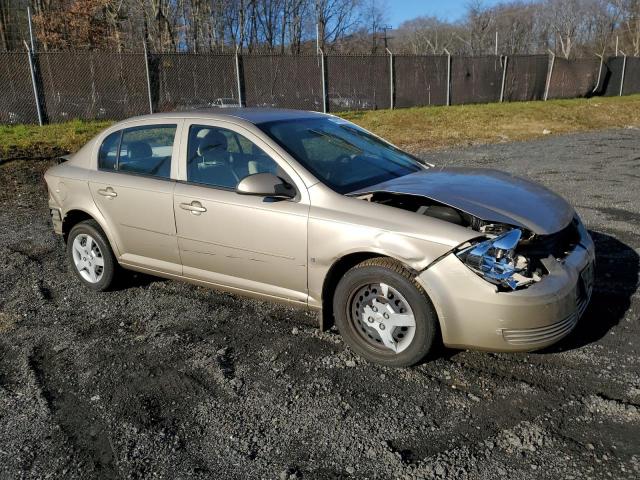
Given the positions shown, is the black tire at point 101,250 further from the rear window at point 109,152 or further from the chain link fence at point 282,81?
the chain link fence at point 282,81

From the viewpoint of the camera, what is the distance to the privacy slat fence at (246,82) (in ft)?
47.2

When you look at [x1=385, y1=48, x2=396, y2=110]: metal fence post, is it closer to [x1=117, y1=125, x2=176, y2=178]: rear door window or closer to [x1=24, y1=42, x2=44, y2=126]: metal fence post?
[x1=24, y1=42, x2=44, y2=126]: metal fence post

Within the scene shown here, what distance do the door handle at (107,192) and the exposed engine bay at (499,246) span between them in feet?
7.44

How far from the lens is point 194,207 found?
13.8ft

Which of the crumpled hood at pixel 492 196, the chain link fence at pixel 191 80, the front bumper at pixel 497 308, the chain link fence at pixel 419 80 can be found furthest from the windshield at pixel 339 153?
the chain link fence at pixel 419 80

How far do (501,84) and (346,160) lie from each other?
2121 centimetres

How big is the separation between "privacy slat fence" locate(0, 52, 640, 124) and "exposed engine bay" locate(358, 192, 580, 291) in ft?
44.0

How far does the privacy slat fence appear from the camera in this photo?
47.2 ft

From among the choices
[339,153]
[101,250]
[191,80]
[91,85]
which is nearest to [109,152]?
[101,250]

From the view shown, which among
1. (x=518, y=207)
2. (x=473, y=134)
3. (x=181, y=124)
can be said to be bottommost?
(x=473, y=134)

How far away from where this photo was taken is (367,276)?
350 centimetres

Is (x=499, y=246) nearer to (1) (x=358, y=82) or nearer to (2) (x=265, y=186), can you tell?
(2) (x=265, y=186)

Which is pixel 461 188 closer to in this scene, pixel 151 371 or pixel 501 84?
pixel 151 371

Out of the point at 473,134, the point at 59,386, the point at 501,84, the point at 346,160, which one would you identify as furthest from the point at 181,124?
the point at 501,84
